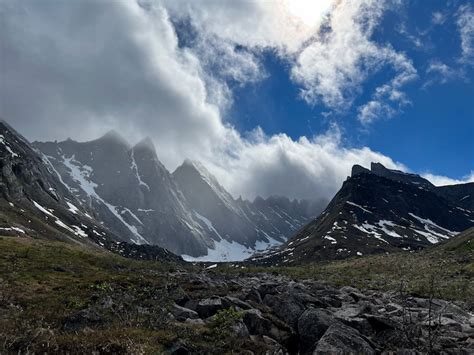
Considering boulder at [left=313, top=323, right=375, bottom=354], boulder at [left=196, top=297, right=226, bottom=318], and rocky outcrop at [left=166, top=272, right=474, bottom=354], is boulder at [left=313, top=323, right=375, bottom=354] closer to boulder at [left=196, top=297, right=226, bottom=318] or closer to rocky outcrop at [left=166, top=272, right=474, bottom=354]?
rocky outcrop at [left=166, top=272, right=474, bottom=354]

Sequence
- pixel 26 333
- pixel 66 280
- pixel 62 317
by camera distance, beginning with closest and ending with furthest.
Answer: pixel 26 333
pixel 62 317
pixel 66 280

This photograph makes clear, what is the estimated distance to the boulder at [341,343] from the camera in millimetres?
13859

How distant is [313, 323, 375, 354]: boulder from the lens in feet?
45.5

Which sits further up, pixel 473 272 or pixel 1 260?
pixel 473 272

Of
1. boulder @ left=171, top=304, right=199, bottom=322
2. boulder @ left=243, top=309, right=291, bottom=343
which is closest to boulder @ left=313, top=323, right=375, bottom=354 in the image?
boulder @ left=243, top=309, right=291, bottom=343

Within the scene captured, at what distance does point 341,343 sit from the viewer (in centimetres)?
1427

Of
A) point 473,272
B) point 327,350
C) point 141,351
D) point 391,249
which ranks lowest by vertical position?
point 141,351

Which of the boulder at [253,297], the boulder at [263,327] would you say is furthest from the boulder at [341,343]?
the boulder at [253,297]

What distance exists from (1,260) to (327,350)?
5958 cm

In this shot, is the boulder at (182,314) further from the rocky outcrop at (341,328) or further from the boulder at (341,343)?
the boulder at (341,343)

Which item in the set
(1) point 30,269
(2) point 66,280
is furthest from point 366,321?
(1) point 30,269

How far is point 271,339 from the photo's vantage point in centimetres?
1686

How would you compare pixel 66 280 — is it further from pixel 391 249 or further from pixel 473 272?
pixel 391 249

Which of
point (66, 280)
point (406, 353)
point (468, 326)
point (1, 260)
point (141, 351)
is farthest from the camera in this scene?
point (1, 260)
